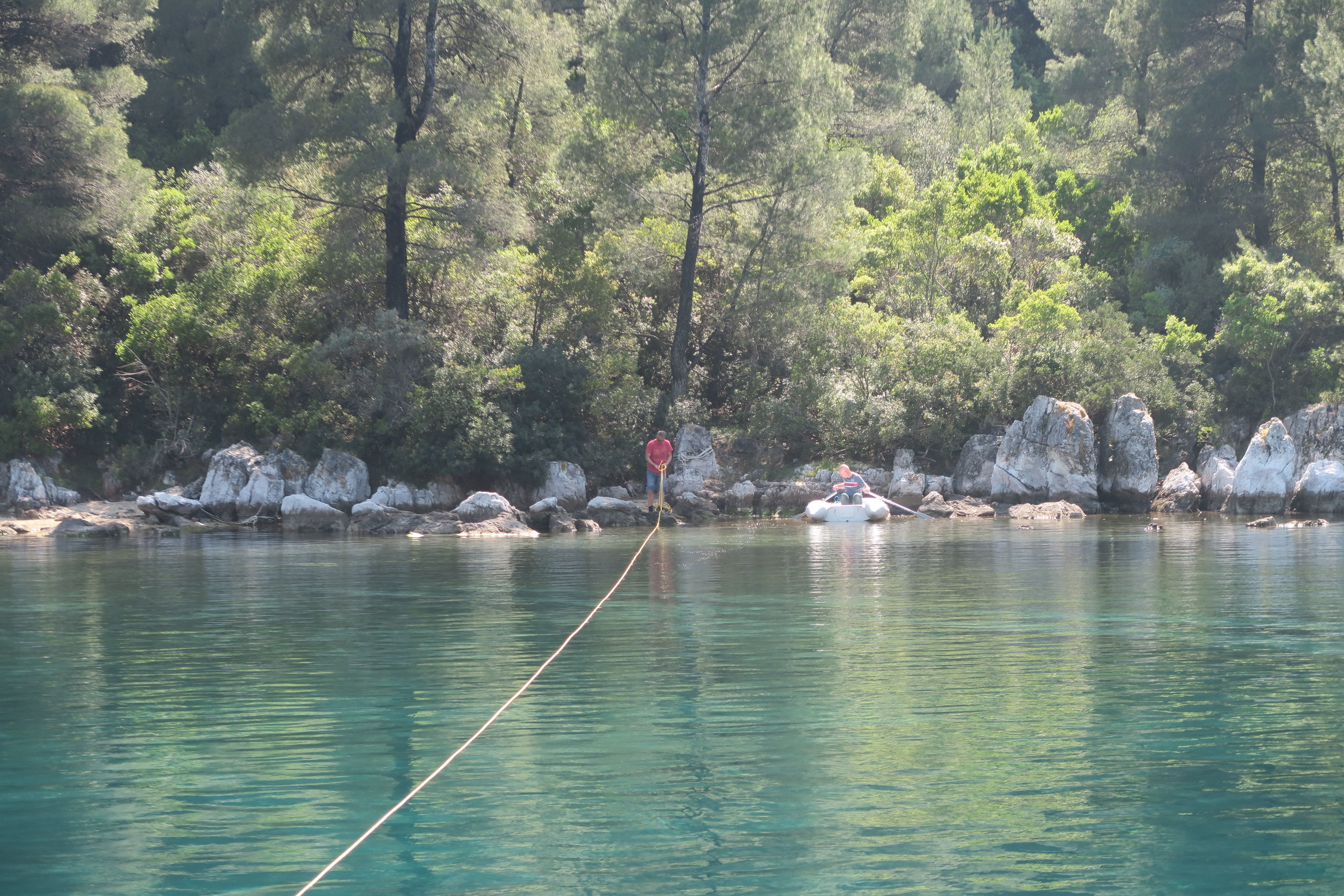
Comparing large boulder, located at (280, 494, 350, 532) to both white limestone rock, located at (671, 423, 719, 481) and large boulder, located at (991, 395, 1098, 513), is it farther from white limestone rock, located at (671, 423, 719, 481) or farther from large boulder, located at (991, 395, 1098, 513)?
large boulder, located at (991, 395, 1098, 513)

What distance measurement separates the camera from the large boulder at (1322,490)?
29828 millimetres

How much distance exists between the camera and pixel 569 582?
16734 mm

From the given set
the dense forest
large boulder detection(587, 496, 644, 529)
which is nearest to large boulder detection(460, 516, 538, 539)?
large boulder detection(587, 496, 644, 529)

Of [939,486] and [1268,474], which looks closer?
[1268,474]

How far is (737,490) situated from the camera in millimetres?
32469

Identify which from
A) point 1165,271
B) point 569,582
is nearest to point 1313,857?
point 569,582

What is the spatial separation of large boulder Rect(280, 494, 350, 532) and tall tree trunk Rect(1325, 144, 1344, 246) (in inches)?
1237

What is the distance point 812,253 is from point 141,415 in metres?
19.7

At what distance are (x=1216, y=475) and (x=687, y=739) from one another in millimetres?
28381

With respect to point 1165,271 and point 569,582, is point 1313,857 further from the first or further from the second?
A: point 1165,271

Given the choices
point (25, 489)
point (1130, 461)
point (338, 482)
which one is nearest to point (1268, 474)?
point (1130, 461)

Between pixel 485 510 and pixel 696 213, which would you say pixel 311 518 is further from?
pixel 696 213

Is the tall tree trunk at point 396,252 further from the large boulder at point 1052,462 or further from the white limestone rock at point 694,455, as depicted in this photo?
the large boulder at point 1052,462

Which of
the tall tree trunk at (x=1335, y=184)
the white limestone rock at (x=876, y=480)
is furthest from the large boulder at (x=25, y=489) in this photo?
the tall tree trunk at (x=1335, y=184)
